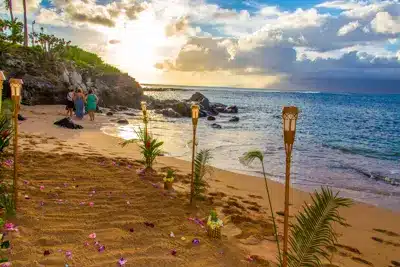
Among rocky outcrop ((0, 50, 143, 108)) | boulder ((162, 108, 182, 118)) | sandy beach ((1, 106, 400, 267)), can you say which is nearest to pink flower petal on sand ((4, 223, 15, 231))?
sandy beach ((1, 106, 400, 267))

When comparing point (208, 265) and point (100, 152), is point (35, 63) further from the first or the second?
point (208, 265)

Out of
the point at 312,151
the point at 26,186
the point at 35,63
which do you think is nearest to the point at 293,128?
the point at 26,186

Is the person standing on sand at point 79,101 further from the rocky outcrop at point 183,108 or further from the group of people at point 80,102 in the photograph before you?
the rocky outcrop at point 183,108

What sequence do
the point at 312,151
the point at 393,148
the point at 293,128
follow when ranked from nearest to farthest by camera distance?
the point at 293,128 → the point at 312,151 → the point at 393,148

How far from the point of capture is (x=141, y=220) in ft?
19.4

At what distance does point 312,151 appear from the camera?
748 inches

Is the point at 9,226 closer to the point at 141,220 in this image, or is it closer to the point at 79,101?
the point at 141,220

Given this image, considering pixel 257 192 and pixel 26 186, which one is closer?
pixel 26 186

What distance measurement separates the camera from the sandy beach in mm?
4777

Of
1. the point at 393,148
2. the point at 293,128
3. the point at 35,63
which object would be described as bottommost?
the point at 393,148

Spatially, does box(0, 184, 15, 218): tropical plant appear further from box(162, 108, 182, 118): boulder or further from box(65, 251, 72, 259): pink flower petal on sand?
box(162, 108, 182, 118): boulder

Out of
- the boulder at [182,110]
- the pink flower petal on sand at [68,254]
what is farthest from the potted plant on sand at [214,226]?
the boulder at [182,110]

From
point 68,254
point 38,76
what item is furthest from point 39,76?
point 68,254

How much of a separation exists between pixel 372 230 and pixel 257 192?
9.31ft
